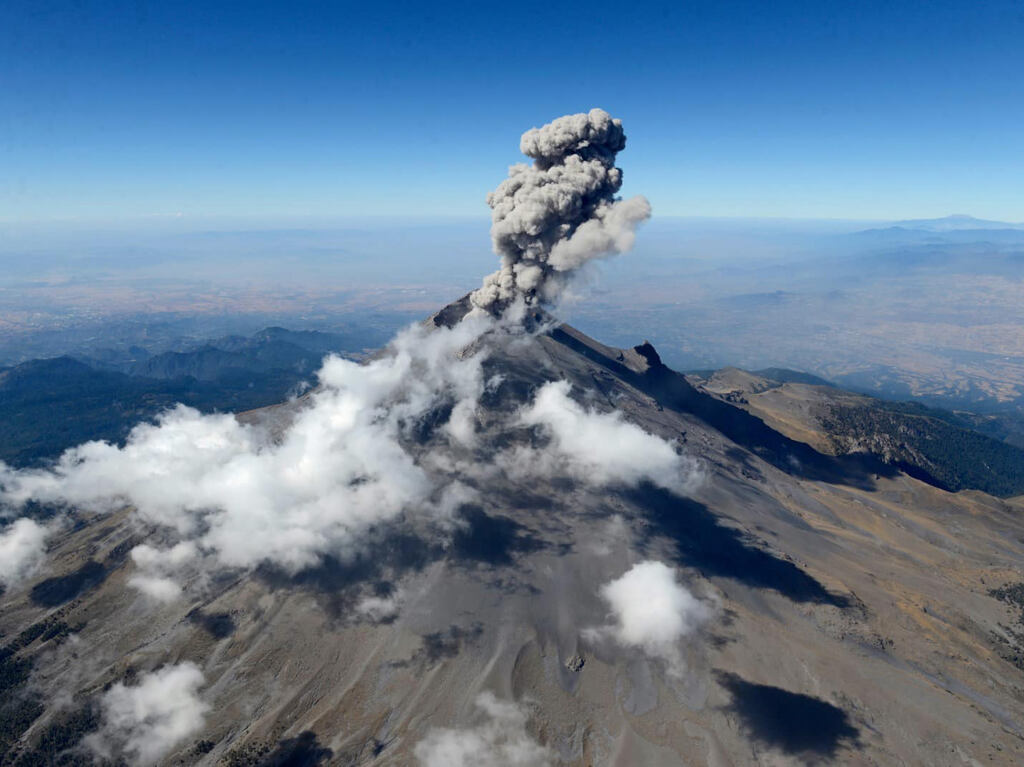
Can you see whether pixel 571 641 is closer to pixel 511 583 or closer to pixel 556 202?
pixel 511 583

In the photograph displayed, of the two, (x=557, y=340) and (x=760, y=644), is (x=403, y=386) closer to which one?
(x=557, y=340)

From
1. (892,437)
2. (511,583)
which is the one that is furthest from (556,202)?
(892,437)

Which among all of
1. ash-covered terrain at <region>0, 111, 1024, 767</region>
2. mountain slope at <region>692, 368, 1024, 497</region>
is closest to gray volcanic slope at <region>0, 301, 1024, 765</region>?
ash-covered terrain at <region>0, 111, 1024, 767</region>

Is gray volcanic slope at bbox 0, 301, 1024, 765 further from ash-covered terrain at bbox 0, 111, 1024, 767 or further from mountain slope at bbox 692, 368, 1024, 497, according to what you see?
mountain slope at bbox 692, 368, 1024, 497

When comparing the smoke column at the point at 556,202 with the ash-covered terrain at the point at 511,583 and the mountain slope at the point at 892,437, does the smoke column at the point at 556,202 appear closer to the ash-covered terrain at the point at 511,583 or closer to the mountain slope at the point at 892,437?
the ash-covered terrain at the point at 511,583

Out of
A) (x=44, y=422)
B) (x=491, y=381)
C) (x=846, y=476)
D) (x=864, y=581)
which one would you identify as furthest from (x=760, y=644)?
(x=44, y=422)

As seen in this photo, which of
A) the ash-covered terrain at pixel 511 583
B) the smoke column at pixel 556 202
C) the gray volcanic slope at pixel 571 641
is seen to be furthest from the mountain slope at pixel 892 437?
the smoke column at pixel 556 202
